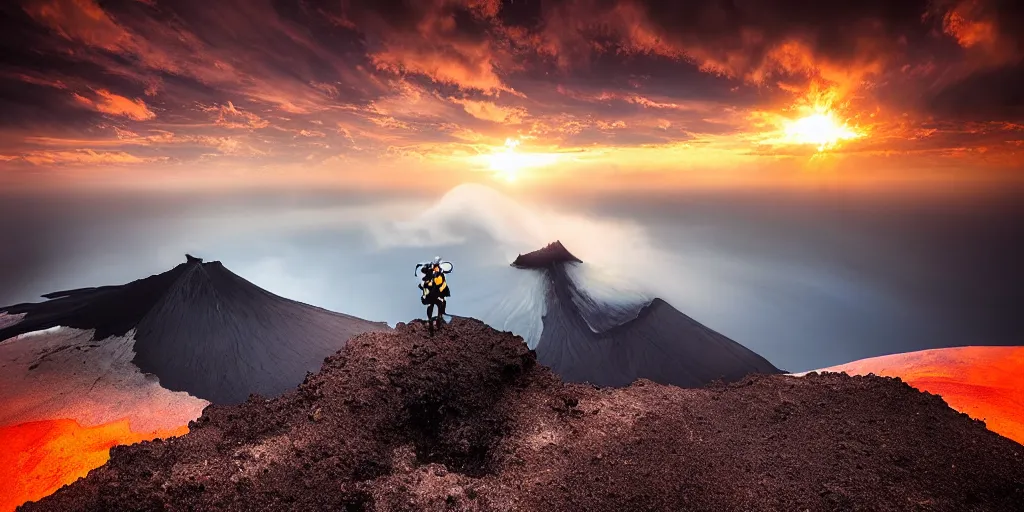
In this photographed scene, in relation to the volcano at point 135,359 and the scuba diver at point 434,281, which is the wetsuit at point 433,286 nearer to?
the scuba diver at point 434,281

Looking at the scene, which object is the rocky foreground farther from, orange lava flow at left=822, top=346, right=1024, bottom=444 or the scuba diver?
orange lava flow at left=822, top=346, right=1024, bottom=444

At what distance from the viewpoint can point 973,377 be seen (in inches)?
400

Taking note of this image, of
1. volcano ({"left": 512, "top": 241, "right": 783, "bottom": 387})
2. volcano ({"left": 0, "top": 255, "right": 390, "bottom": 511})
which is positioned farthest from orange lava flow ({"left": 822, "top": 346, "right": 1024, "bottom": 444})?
volcano ({"left": 0, "top": 255, "right": 390, "bottom": 511})

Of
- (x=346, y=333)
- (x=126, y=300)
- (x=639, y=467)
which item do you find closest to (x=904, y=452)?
(x=639, y=467)

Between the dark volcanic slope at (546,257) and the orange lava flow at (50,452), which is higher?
the dark volcanic slope at (546,257)

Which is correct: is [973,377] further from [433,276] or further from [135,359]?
[135,359]

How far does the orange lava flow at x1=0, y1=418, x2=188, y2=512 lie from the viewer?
7.36 meters

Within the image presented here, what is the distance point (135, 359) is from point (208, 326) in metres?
1.73

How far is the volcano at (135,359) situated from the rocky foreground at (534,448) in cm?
250

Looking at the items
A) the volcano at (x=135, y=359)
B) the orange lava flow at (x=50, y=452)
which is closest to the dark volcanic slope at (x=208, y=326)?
the volcano at (x=135, y=359)

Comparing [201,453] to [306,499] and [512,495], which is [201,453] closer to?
[306,499]

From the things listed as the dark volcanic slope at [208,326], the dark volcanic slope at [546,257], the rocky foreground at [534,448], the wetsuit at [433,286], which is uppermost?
the dark volcanic slope at [546,257]

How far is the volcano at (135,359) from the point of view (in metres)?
8.78

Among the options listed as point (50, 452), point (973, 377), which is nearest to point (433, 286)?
point (50, 452)
